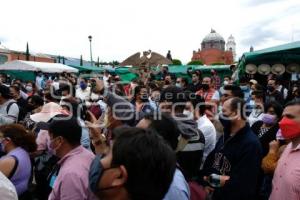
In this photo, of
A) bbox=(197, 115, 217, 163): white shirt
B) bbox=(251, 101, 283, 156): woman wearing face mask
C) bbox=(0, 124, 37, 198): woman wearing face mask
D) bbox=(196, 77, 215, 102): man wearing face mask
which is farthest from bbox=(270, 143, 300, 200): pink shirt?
bbox=(196, 77, 215, 102): man wearing face mask

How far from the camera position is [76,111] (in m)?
5.47

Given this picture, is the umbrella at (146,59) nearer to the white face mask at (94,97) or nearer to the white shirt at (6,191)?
the white face mask at (94,97)

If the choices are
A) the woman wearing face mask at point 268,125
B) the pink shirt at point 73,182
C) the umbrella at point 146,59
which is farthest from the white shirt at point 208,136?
the umbrella at point 146,59

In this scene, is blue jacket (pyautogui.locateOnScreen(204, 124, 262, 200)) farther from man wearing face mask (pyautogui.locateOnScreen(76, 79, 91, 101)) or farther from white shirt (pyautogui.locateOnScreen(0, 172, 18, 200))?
man wearing face mask (pyautogui.locateOnScreen(76, 79, 91, 101))

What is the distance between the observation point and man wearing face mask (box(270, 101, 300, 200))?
3025mm

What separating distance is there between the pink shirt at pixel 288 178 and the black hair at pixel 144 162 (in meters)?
1.87

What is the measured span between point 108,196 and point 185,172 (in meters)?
1.74

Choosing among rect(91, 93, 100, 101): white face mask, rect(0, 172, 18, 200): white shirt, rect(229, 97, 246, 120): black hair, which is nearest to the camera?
rect(0, 172, 18, 200): white shirt

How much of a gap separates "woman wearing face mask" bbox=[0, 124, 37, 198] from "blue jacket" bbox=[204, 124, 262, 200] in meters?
1.85

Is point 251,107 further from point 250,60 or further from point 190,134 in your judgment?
point 250,60

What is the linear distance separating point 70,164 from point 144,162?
1.62 metres

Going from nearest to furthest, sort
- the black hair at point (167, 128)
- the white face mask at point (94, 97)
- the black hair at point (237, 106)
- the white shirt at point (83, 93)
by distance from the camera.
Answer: the black hair at point (167, 128) < the black hair at point (237, 106) < the white face mask at point (94, 97) < the white shirt at point (83, 93)

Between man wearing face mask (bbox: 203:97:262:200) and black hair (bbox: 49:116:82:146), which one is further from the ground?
black hair (bbox: 49:116:82:146)

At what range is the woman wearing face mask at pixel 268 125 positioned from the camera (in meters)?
4.66
